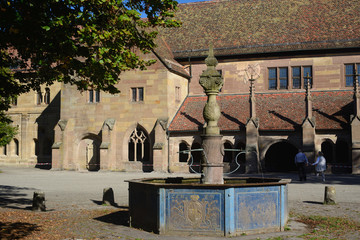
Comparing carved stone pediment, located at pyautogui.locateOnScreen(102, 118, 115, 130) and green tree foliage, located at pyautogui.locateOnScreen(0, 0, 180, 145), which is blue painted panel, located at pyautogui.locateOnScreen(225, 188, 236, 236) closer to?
green tree foliage, located at pyautogui.locateOnScreen(0, 0, 180, 145)

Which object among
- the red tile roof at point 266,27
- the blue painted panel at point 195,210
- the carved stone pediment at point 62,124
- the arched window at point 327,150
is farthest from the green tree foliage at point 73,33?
the red tile roof at point 266,27

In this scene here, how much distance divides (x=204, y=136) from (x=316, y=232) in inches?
126

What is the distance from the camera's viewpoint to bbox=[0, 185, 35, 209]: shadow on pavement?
568 inches

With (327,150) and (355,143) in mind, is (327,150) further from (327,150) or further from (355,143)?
(355,143)

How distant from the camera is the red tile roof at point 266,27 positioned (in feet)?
108

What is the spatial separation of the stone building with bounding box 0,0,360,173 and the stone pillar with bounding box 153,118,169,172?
0.07 meters

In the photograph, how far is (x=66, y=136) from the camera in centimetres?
3388

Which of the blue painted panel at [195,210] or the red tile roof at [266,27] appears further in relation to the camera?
the red tile roof at [266,27]

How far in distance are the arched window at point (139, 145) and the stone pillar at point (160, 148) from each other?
1457 millimetres

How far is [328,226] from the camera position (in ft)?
34.3

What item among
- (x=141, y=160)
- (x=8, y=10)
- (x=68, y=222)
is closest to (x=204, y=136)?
(x=68, y=222)

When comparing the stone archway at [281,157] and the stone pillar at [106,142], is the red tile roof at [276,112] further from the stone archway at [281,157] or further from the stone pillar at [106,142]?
the stone pillar at [106,142]

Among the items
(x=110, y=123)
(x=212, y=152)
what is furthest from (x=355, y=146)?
(x=212, y=152)

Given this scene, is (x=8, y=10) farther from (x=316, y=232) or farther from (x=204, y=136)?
(x=316, y=232)
